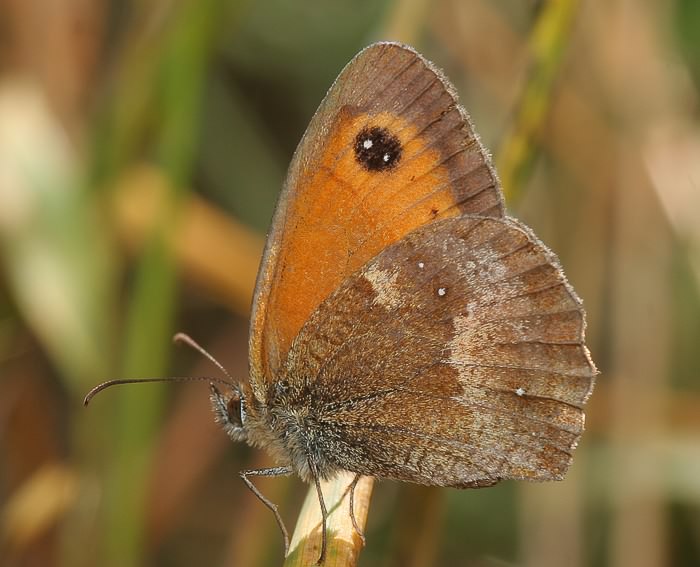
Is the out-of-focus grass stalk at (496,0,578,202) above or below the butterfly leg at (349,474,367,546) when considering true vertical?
above

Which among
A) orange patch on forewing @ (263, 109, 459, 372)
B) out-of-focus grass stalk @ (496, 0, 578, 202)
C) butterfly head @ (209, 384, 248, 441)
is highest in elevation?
out-of-focus grass stalk @ (496, 0, 578, 202)

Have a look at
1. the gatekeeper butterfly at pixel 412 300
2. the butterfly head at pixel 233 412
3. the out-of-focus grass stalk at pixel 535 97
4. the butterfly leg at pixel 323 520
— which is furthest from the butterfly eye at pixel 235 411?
the out-of-focus grass stalk at pixel 535 97

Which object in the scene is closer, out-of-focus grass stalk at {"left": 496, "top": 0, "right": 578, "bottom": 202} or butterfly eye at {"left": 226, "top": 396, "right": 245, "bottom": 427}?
out-of-focus grass stalk at {"left": 496, "top": 0, "right": 578, "bottom": 202}

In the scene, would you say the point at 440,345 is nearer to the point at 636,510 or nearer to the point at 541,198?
the point at 636,510

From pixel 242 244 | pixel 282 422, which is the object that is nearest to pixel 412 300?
pixel 282 422

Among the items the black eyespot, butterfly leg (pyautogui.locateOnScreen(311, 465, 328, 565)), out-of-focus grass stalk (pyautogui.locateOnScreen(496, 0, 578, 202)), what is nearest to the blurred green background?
out-of-focus grass stalk (pyautogui.locateOnScreen(496, 0, 578, 202))

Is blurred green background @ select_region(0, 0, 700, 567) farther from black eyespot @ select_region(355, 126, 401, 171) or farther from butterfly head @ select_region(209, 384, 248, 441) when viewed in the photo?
butterfly head @ select_region(209, 384, 248, 441)
